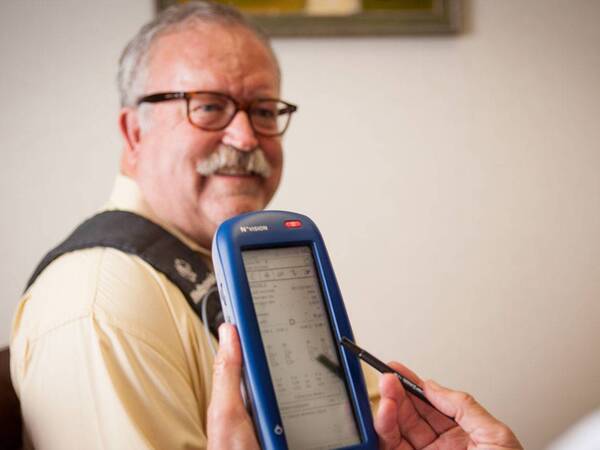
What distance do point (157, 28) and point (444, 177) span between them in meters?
0.94

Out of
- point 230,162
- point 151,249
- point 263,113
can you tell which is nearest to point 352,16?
point 263,113

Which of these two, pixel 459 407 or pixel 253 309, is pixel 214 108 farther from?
pixel 459 407

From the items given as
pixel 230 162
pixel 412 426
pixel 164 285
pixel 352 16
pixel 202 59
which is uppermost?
pixel 352 16

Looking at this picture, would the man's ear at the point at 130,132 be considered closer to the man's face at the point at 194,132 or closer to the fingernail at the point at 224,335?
the man's face at the point at 194,132

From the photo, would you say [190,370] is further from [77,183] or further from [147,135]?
[77,183]

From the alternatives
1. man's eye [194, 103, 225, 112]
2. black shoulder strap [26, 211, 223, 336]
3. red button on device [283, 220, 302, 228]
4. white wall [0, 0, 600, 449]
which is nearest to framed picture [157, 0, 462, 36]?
white wall [0, 0, 600, 449]

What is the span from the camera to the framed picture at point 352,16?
57.3 inches

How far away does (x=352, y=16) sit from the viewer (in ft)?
4.91

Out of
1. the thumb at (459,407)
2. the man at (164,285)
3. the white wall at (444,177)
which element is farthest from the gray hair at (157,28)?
the thumb at (459,407)

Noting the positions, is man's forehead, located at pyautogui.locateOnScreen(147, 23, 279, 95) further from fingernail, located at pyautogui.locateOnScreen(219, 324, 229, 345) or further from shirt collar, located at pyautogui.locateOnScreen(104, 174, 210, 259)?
fingernail, located at pyautogui.locateOnScreen(219, 324, 229, 345)

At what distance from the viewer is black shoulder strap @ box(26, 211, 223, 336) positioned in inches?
29.7

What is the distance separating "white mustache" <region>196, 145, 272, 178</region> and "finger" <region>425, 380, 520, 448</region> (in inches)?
20.8

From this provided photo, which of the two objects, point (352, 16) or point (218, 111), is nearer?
point (218, 111)

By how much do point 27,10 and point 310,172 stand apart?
78 centimetres
